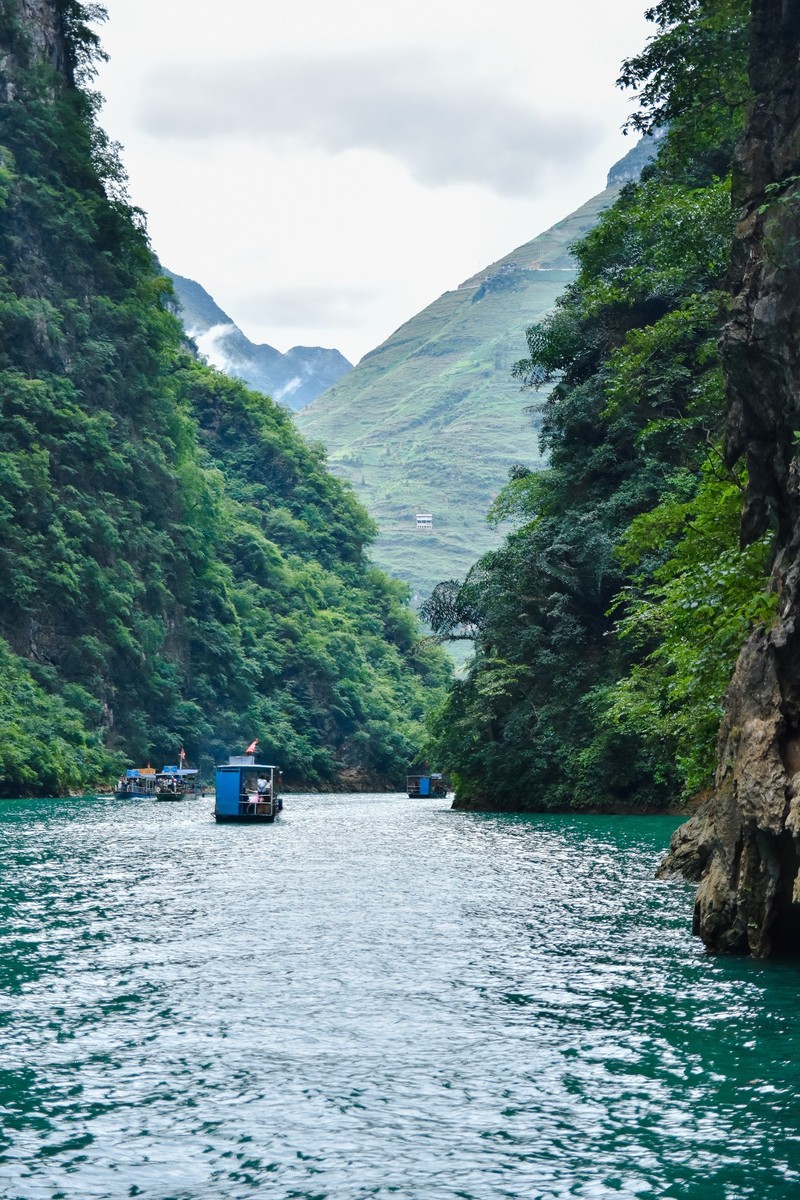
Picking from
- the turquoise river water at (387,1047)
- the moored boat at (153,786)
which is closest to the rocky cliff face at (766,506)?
the turquoise river water at (387,1047)

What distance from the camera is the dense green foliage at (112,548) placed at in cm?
8712

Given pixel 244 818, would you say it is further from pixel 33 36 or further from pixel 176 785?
pixel 33 36

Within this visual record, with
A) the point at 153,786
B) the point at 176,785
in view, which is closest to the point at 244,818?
the point at 176,785

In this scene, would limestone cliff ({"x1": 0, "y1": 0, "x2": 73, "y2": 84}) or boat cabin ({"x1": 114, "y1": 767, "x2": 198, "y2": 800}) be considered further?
limestone cliff ({"x1": 0, "y1": 0, "x2": 73, "y2": 84})

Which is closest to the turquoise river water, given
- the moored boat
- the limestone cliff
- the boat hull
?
the boat hull

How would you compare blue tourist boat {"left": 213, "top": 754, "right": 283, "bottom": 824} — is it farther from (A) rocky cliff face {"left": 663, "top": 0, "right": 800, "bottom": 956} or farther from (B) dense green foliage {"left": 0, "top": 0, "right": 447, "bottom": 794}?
A: (A) rocky cliff face {"left": 663, "top": 0, "right": 800, "bottom": 956}

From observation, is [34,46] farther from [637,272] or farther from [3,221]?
[637,272]

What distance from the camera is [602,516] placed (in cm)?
6097

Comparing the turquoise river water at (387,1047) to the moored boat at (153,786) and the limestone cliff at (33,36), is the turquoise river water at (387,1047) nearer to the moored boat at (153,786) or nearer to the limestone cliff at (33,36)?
the moored boat at (153,786)

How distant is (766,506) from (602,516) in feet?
121

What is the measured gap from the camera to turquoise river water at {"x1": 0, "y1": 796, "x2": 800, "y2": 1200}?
1108 centimetres

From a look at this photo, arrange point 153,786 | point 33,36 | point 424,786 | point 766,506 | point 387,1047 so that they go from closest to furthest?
point 387,1047, point 766,506, point 153,786, point 424,786, point 33,36

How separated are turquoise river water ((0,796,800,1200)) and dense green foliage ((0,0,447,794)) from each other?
5161 centimetres

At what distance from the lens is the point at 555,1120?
40.7 ft
